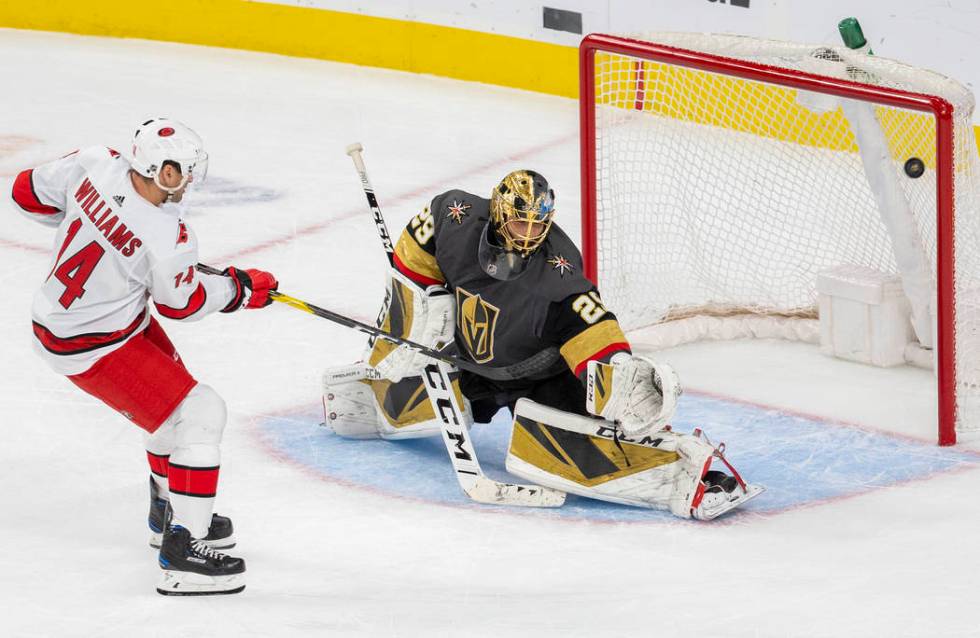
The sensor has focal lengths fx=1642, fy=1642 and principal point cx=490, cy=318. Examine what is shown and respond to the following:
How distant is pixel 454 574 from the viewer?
358 centimetres

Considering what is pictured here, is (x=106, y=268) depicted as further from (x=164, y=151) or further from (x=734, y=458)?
(x=734, y=458)

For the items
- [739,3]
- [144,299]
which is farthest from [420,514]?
[739,3]

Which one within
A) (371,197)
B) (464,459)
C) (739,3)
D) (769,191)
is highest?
(739,3)

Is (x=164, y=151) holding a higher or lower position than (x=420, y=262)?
higher

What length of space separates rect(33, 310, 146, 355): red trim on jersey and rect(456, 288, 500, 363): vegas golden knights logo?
879 millimetres

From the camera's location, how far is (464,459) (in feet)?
13.2

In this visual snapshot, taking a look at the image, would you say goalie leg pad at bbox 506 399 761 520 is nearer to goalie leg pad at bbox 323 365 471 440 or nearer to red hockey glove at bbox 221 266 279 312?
goalie leg pad at bbox 323 365 471 440

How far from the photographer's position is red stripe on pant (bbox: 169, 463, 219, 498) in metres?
3.40

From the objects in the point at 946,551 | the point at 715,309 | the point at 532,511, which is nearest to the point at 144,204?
the point at 532,511

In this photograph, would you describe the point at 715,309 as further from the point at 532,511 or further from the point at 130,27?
the point at 130,27

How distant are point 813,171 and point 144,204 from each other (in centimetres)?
270

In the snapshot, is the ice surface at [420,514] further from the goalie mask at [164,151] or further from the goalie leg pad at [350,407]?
the goalie mask at [164,151]

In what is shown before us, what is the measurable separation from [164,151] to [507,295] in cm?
93

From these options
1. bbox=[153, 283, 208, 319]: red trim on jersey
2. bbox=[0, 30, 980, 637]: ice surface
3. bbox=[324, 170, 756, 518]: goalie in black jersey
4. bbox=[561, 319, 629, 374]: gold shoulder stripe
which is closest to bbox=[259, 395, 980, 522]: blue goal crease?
bbox=[0, 30, 980, 637]: ice surface
